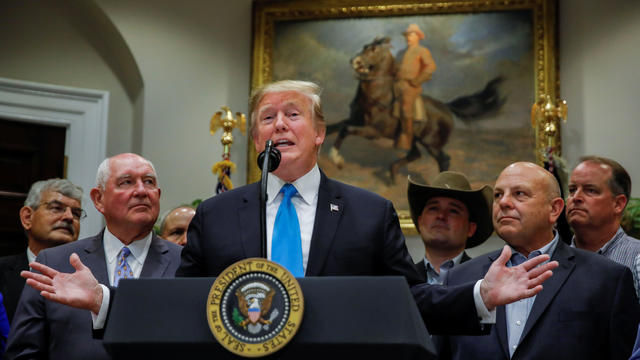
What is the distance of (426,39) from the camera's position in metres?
7.42

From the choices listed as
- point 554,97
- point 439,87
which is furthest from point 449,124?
point 554,97

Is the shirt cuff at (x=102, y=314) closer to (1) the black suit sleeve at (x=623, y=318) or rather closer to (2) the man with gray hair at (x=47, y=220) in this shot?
(1) the black suit sleeve at (x=623, y=318)

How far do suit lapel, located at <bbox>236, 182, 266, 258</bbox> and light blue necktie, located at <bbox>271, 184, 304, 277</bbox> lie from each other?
0.19 feet

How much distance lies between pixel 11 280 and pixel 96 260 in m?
1.47

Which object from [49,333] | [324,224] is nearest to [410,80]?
[49,333]

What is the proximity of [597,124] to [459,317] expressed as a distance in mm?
5061

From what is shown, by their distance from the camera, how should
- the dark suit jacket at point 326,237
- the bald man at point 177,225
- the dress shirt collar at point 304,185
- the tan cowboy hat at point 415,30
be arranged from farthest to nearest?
the tan cowboy hat at point 415,30, the bald man at point 177,225, the dress shirt collar at point 304,185, the dark suit jacket at point 326,237

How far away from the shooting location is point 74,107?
7.27 metres

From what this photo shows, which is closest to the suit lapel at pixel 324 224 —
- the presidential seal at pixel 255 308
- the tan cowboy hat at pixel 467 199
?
the presidential seal at pixel 255 308

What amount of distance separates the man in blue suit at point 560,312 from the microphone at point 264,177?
5.02 feet

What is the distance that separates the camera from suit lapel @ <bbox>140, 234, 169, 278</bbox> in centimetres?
353

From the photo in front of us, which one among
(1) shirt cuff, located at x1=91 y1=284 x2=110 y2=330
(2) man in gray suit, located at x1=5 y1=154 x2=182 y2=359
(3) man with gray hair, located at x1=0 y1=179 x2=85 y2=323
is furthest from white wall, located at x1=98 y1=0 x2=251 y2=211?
(1) shirt cuff, located at x1=91 y1=284 x2=110 y2=330

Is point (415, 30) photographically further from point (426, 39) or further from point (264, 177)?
point (264, 177)

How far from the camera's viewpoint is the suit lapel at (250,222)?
2.54 meters
